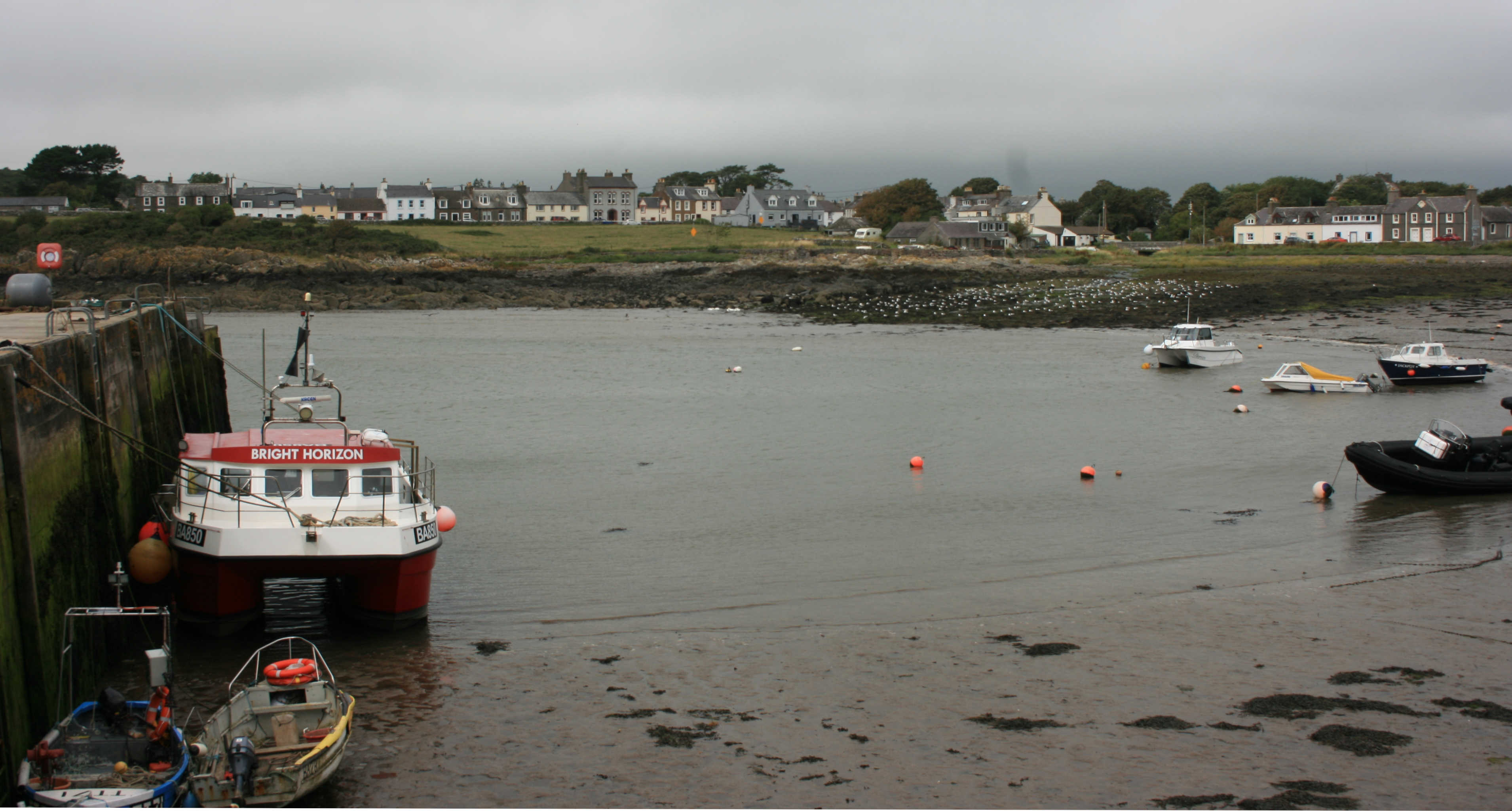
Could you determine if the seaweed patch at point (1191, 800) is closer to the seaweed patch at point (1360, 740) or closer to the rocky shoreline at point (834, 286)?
the seaweed patch at point (1360, 740)

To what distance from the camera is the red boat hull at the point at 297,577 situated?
493 inches

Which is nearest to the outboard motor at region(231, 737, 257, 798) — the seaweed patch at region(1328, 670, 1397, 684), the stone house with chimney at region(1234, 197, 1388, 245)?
the seaweed patch at region(1328, 670, 1397, 684)

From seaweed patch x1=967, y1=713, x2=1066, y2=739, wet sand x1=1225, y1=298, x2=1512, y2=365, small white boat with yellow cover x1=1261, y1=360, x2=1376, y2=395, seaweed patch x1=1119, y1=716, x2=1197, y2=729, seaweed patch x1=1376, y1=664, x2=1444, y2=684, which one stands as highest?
wet sand x1=1225, y1=298, x2=1512, y2=365

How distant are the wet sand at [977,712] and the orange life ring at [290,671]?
2.93 ft

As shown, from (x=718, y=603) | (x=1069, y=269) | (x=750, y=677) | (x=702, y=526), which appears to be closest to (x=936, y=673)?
(x=750, y=677)

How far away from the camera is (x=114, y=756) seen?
8.49 m

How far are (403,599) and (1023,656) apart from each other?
292 inches

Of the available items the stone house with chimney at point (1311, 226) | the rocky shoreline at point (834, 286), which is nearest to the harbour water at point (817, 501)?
the rocky shoreline at point (834, 286)

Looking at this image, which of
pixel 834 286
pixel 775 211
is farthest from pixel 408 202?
pixel 834 286

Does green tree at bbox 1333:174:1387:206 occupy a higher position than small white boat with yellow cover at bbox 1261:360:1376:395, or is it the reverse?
green tree at bbox 1333:174:1387:206

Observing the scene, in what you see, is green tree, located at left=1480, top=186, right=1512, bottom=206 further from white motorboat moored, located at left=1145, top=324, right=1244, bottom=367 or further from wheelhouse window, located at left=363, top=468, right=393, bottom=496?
wheelhouse window, located at left=363, top=468, right=393, bottom=496

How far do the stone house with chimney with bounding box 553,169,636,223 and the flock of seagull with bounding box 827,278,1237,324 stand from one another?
6585 cm

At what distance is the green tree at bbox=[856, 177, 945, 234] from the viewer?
406 ft

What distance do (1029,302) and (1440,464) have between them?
153 feet
